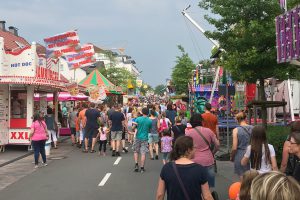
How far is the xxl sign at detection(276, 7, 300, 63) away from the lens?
811cm

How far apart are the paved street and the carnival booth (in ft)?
8.06

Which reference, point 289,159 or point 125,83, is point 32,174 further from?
point 125,83

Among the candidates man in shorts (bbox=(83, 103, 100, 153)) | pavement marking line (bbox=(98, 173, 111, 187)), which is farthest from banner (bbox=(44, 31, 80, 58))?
pavement marking line (bbox=(98, 173, 111, 187))

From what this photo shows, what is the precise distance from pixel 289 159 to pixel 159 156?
9750 mm

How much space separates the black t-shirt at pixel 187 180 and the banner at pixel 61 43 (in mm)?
18078

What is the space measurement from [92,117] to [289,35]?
9.81 metres

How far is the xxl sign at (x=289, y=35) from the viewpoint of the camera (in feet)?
26.6

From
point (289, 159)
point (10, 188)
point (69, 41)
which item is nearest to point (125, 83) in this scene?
point (69, 41)

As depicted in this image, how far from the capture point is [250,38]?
12.5 m

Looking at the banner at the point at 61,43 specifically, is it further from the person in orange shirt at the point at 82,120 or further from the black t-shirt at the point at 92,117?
the black t-shirt at the point at 92,117

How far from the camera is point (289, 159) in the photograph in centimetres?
570

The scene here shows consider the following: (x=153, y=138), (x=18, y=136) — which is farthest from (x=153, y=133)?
(x=18, y=136)

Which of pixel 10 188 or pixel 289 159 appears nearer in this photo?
pixel 289 159

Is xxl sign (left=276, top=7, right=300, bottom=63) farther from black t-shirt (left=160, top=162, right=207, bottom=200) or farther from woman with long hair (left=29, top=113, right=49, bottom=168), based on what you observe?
woman with long hair (left=29, top=113, right=49, bottom=168)
